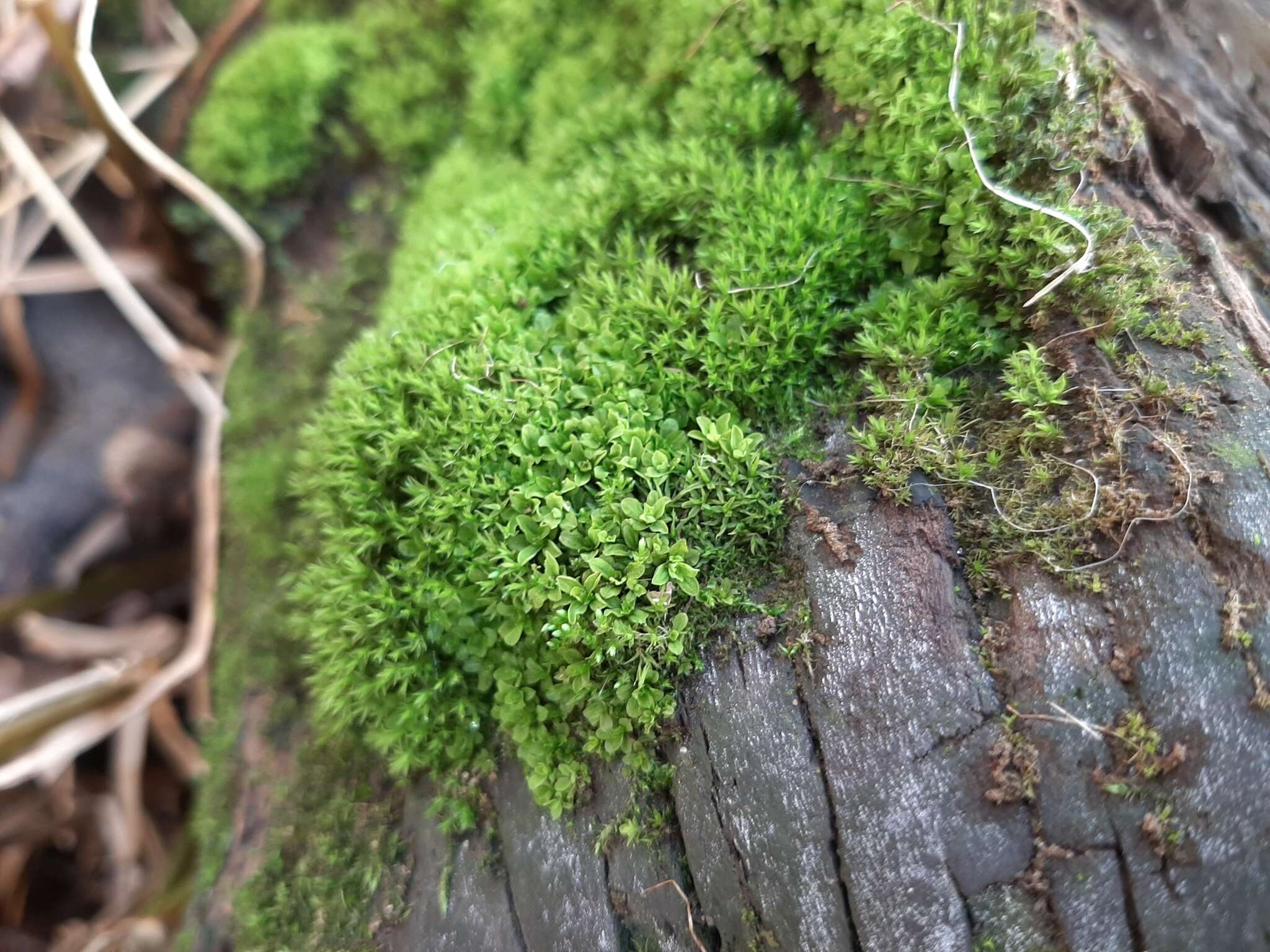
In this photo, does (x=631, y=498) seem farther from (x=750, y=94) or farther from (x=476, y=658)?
(x=750, y=94)

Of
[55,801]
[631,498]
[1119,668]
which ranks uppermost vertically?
[1119,668]

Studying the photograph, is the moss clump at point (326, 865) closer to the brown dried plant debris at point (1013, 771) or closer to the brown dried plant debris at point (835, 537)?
the brown dried plant debris at point (835, 537)

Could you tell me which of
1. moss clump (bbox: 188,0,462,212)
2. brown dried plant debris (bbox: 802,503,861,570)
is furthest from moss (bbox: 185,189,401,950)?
brown dried plant debris (bbox: 802,503,861,570)

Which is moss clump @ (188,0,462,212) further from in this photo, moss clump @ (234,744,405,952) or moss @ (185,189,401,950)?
moss clump @ (234,744,405,952)

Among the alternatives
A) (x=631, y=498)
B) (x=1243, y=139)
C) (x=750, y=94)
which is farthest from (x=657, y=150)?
(x=1243, y=139)

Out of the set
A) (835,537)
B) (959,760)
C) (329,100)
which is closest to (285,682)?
(835,537)

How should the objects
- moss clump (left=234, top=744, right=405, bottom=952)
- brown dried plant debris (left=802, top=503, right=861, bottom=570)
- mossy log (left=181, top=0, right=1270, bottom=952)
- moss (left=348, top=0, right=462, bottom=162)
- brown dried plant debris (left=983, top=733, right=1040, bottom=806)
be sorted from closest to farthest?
mossy log (left=181, top=0, right=1270, bottom=952) < brown dried plant debris (left=983, top=733, right=1040, bottom=806) < brown dried plant debris (left=802, top=503, right=861, bottom=570) < moss clump (left=234, top=744, right=405, bottom=952) < moss (left=348, top=0, right=462, bottom=162)

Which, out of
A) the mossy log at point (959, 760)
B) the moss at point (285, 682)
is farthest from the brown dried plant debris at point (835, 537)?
the moss at point (285, 682)
